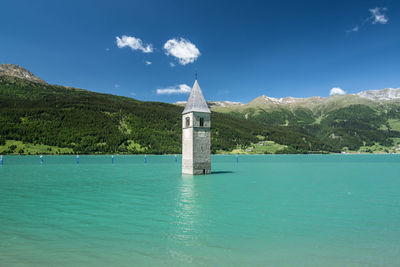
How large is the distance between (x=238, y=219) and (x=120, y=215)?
30.8 ft

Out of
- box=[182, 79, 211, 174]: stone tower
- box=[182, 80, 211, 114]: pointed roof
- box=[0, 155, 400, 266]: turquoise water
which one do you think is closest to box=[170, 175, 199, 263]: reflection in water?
box=[0, 155, 400, 266]: turquoise water

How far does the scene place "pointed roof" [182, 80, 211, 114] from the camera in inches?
2237

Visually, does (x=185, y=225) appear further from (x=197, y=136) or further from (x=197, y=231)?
(x=197, y=136)

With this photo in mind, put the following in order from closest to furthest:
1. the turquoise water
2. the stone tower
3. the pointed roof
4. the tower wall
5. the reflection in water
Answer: the turquoise water, the reflection in water, the tower wall, the stone tower, the pointed roof

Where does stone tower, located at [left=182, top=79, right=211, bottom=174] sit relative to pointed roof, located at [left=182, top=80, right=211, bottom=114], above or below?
below

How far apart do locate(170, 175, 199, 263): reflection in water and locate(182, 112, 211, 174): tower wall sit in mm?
23383

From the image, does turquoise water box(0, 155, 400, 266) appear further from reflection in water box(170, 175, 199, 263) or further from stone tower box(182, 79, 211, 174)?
stone tower box(182, 79, 211, 174)

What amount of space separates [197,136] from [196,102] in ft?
24.1

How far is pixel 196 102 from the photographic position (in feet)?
189

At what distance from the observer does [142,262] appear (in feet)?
42.9

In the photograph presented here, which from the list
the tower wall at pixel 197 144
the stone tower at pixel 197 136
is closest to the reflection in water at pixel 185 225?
the tower wall at pixel 197 144

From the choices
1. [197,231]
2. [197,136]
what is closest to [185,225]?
[197,231]

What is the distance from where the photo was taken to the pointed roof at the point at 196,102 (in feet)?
186

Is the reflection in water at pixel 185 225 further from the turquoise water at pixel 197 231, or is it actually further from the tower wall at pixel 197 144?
the tower wall at pixel 197 144
